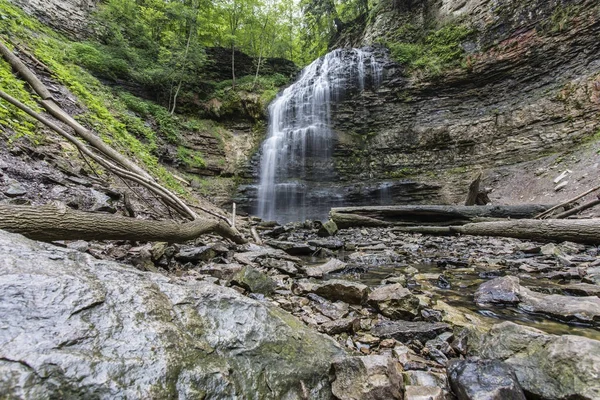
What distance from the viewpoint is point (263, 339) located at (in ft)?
4.41

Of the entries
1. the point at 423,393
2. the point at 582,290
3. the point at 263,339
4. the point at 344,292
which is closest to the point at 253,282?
the point at 344,292

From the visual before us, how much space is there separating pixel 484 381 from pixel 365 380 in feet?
1.65

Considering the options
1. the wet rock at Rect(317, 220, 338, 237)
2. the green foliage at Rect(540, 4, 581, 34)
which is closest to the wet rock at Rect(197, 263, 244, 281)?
the wet rock at Rect(317, 220, 338, 237)

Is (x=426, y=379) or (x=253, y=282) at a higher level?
(x=253, y=282)

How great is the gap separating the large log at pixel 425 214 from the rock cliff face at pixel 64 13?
16180 mm

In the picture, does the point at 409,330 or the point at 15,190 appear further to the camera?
the point at 15,190

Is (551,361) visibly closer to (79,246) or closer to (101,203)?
(79,246)

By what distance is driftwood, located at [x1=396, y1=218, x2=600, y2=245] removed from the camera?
461 cm

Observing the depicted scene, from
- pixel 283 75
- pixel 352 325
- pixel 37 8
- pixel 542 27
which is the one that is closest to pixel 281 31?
pixel 283 75

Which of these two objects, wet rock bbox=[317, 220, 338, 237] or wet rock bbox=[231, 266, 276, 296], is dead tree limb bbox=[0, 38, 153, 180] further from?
wet rock bbox=[317, 220, 338, 237]

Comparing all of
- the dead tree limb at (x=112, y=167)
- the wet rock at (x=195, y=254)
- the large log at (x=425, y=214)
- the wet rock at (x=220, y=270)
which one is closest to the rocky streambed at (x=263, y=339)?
the wet rock at (x=220, y=270)

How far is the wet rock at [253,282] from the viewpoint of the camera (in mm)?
2611

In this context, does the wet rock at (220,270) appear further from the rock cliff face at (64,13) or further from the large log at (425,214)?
the rock cliff face at (64,13)

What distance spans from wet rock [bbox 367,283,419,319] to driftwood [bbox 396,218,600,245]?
167 inches
